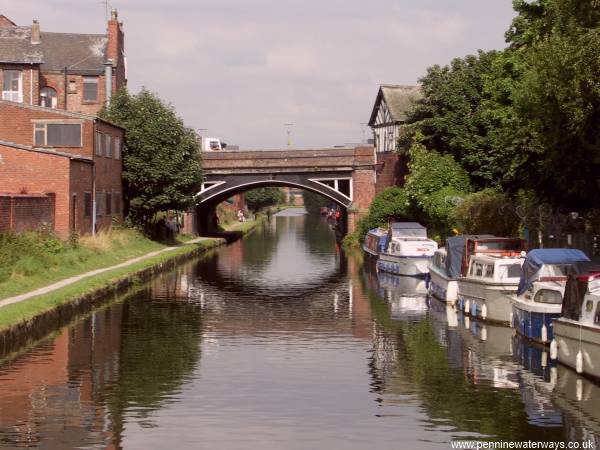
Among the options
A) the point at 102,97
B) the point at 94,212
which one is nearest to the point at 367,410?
the point at 94,212

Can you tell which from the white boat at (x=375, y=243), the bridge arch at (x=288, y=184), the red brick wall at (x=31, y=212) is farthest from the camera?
the bridge arch at (x=288, y=184)

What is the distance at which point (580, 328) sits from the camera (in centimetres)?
2252

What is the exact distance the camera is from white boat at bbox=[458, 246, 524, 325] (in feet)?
107

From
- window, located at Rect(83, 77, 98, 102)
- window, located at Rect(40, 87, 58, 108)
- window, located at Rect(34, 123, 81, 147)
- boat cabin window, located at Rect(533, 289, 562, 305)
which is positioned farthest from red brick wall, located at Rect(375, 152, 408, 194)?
boat cabin window, located at Rect(533, 289, 562, 305)

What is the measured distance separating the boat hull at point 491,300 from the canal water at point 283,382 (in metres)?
0.65

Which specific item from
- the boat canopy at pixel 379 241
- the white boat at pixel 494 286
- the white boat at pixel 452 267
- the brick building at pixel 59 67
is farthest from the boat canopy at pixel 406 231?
the brick building at pixel 59 67

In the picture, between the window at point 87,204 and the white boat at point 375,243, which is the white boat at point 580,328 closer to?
the white boat at point 375,243

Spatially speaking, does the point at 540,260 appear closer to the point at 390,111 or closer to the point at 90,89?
the point at 390,111

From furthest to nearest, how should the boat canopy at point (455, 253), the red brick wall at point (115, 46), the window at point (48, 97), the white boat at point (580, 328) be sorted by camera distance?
the red brick wall at point (115, 46), the window at point (48, 97), the boat canopy at point (455, 253), the white boat at point (580, 328)

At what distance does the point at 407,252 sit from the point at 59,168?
1784cm

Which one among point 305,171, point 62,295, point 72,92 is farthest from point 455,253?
point 72,92

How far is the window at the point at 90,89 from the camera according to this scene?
8400 cm

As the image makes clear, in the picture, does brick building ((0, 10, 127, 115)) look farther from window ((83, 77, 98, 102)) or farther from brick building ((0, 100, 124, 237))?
brick building ((0, 100, 124, 237))

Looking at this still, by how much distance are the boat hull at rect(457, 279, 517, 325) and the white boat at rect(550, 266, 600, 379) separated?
6.99 m
